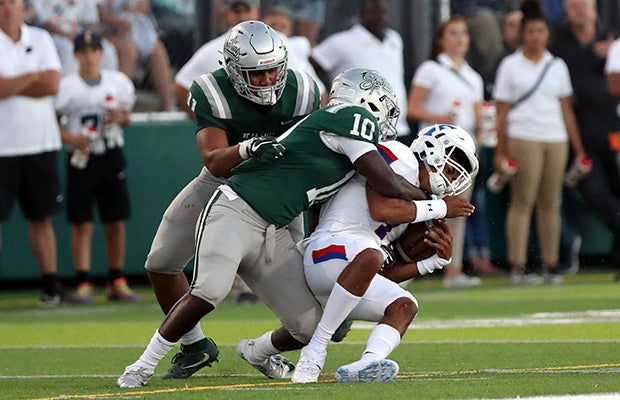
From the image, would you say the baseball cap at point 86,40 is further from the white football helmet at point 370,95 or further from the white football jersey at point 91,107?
the white football helmet at point 370,95

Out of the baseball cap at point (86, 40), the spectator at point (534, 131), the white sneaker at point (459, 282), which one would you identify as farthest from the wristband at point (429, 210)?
the spectator at point (534, 131)

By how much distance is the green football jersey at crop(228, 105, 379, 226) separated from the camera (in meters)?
6.52

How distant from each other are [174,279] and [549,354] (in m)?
1.89

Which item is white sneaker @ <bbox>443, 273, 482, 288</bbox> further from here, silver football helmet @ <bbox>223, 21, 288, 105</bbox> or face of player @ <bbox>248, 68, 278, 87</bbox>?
face of player @ <bbox>248, 68, 278, 87</bbox>

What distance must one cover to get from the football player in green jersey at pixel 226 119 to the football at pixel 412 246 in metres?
0.49

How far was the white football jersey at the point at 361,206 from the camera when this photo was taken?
21.7 feet

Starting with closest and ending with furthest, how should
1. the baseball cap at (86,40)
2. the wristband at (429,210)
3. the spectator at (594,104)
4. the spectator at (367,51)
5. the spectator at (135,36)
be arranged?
the wristband at (429,210) → the baseball cap at (86,40) → the spectator at (367,51) → the spectator at (135,36) → the spectator at (594,104)

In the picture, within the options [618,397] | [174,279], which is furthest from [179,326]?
[618,397]

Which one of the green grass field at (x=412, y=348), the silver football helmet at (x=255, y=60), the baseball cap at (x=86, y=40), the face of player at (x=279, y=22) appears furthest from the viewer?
the baseball cap at (x=86, y=40)

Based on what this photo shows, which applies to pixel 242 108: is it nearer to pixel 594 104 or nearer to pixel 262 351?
pixel 262 351

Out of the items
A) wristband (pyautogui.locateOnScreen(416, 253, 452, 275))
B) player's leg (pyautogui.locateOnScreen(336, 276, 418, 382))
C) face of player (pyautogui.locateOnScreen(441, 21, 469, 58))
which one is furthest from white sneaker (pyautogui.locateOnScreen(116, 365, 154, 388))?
face of player (pyautogui.locateOnScreen(441, 21, 469, 58))

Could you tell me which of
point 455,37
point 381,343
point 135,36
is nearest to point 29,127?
point 135,36

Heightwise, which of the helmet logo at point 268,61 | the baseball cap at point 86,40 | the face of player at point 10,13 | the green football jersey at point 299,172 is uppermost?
the helmet logo at point 268,61

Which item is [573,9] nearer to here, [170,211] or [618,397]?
[170,211]
